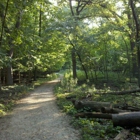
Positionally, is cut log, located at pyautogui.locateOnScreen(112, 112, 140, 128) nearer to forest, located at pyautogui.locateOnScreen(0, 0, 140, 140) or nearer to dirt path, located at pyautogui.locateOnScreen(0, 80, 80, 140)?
forest, located at pyautogui.locateOnScreen(0, 0, 140, 140)

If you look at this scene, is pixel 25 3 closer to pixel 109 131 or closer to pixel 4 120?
pixel 4 120

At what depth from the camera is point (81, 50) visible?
64.4 ft

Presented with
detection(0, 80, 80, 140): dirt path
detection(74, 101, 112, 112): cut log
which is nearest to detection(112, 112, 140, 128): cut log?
detection(0, 80, 80, 140): dirt path

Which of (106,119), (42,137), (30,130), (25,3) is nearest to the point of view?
(42,137)

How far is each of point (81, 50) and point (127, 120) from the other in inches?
577

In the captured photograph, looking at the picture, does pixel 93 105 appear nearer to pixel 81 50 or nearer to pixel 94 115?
pixel 94 115

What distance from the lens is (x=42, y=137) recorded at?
5.50 meters

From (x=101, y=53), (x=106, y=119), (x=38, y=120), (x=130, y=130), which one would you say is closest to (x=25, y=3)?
(x=38, y=120)

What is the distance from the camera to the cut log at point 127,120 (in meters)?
5.46

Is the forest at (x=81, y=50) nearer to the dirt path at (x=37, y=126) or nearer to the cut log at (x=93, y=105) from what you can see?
the cut log at (x=93, y=105)

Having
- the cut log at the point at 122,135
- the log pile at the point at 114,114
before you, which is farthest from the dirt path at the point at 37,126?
the cut log at the point at 122,135

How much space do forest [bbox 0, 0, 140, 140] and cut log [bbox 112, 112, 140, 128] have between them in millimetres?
32

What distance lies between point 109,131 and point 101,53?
16310mm

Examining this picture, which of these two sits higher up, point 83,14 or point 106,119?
point 83,14
